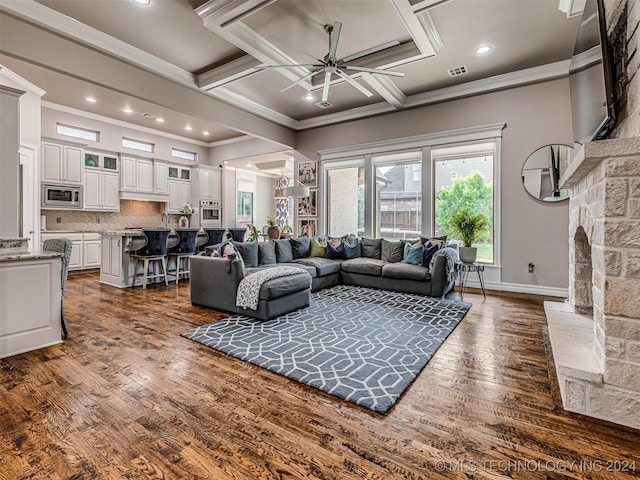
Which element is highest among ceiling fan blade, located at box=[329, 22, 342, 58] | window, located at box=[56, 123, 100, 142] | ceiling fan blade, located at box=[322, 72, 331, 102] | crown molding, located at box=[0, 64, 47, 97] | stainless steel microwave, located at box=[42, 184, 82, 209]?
crown molding, located at box=[0, 64, 47, 97]

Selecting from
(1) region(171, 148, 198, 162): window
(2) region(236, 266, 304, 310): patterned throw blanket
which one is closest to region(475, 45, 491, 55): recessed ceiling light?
(2) region(236, 266, 304, 310): patterned throw blanket

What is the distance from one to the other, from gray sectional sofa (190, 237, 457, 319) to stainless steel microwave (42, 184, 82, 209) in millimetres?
4303

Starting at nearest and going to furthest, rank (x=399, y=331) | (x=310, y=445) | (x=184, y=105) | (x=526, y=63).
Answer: (x=310, y=445)
(x=399, y=331)
(x=526, y=63)
(x=184, y=105)

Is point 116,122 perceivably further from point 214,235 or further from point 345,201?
point 345,201

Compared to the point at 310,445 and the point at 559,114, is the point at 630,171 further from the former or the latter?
the point at 559,114

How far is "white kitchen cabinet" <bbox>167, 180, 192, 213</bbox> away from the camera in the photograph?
8391mm

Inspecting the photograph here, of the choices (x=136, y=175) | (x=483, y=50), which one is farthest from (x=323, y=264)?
(x=136, y=175)

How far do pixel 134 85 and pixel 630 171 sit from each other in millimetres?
5136

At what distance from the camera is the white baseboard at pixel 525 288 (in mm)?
4637

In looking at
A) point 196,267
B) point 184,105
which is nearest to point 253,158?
point 184,105

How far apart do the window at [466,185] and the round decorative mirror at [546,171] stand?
21.5 inches

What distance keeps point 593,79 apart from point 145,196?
8.37m

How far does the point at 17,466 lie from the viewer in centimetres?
144

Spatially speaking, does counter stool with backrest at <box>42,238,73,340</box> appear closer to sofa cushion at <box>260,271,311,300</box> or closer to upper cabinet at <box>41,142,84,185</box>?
sofa cushion at <box>260,271,311,300</box>
